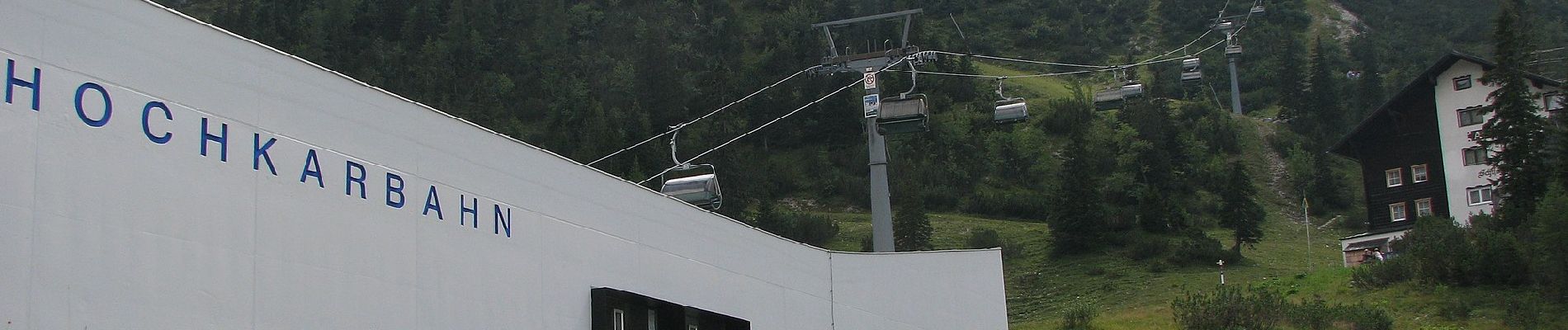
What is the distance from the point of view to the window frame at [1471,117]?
61438 millimetres

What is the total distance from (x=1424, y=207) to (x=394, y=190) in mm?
51555

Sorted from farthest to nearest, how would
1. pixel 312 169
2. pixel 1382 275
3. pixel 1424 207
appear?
1. pixel 1424 207
2. pixel 1382 275
3. pixel 312 169

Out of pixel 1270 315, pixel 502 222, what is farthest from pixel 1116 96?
pixel 502 222

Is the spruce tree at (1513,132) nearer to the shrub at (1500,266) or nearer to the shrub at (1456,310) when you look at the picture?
the shrub at (1500,266)

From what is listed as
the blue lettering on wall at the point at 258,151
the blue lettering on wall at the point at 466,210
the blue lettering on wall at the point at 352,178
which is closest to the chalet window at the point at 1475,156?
the blue lettering on wall at the point at 258,151

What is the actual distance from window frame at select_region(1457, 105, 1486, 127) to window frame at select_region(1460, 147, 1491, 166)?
1.06 meters

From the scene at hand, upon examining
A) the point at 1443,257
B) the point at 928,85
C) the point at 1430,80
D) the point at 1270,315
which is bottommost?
the point at 1270,315

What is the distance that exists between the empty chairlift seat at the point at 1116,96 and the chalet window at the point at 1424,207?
1240 centimetres

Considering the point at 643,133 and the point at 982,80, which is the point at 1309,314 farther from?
the point at 982,80

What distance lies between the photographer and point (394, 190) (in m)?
20.5

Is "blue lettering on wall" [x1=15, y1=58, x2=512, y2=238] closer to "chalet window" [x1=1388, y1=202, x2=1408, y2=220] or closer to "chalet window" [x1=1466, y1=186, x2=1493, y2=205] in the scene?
"chalet window" [x1=1466, y1=186, x2=1493, y2=205]

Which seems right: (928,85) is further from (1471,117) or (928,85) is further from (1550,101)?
(1550,101)

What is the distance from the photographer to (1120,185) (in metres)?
73.9

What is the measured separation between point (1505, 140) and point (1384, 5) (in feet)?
282
